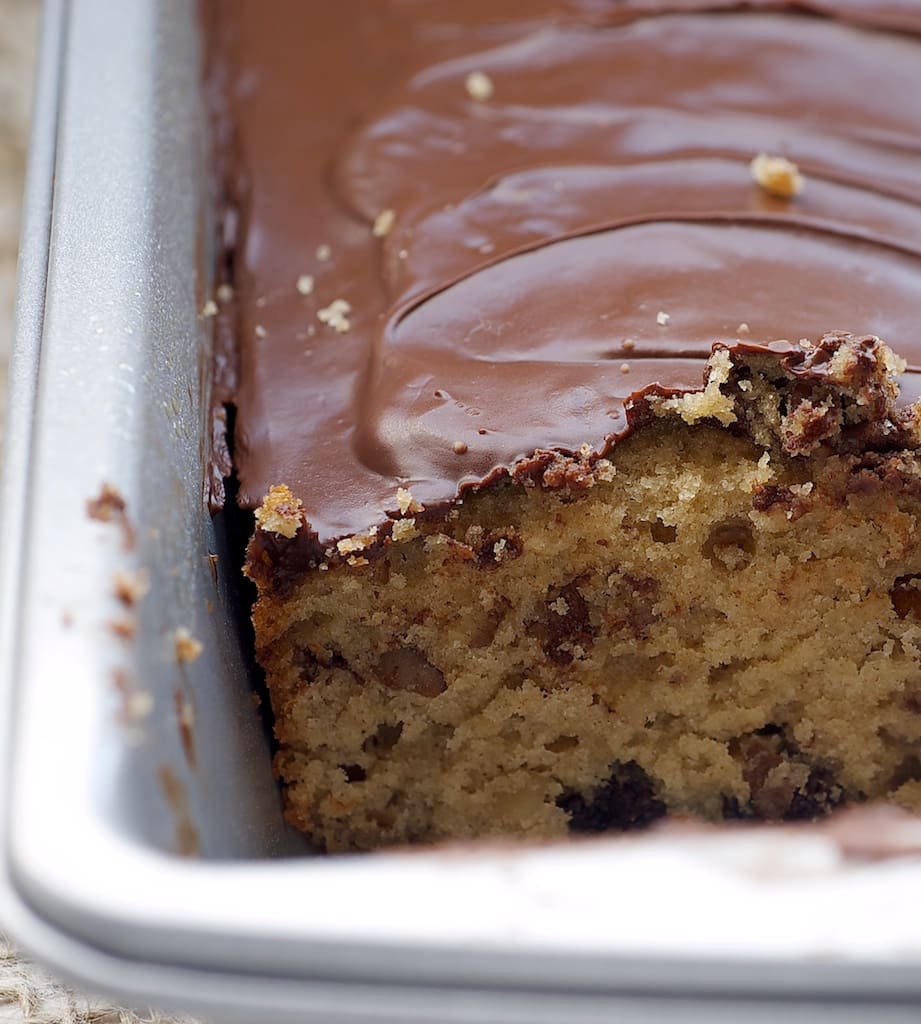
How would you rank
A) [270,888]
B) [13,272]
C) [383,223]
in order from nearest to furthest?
[270,888]
[383,223]
[13,272]

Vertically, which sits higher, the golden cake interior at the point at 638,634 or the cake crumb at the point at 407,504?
the cake crumb at the point at 407,504

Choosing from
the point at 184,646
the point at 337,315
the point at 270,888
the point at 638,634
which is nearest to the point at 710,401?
the point at 638,634

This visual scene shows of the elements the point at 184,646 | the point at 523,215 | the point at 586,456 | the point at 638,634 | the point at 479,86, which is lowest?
the point at 638,634

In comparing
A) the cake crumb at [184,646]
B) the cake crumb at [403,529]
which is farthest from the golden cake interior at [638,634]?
the cake crumb at [184,646]

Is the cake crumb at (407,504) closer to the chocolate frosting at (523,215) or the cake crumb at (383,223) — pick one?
the chocolate frosting at (523,215)

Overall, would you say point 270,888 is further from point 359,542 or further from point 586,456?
point 586,456

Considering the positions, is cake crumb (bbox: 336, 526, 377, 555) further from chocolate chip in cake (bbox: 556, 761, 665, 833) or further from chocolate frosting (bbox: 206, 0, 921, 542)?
chocolate chip in cake (bbox: 556, 761, 665, 833)
